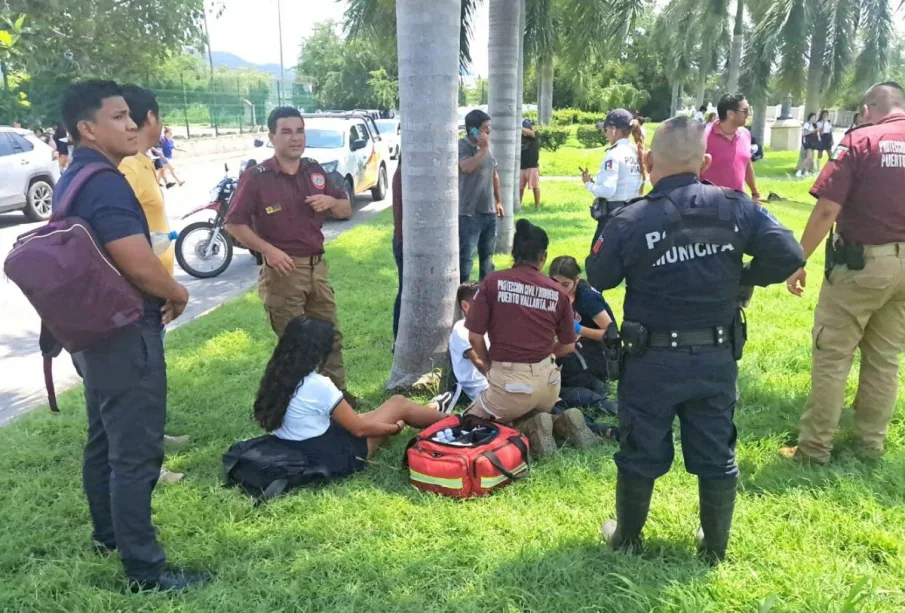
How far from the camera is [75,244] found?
2.56 meters

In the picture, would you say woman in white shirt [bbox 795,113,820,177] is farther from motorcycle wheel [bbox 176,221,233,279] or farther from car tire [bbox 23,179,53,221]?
car tire [bbox 23,179,53,221]

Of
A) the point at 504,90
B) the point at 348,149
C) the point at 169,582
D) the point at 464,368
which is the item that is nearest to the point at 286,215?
the point at 464,368

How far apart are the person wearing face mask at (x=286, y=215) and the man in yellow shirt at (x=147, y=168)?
1.65ft

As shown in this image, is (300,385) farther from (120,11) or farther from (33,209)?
(120,11)

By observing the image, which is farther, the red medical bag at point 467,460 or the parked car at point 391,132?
the parked car at point 391,132

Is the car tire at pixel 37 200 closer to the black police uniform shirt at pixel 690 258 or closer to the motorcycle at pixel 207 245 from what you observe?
the motorcycle at pixel 207 245

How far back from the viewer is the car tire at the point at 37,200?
13.1 meters

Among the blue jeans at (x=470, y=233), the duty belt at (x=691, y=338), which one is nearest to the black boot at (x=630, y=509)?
the duty belt at (x=691, y=338)

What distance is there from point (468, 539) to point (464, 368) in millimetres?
1678

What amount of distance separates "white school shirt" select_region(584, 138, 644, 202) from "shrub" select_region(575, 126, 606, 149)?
26.6 m

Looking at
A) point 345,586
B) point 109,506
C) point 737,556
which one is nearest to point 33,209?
point 109,506

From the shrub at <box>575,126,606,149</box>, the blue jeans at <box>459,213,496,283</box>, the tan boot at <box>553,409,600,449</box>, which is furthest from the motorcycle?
the shrub at <box>575,126,606,149</box>

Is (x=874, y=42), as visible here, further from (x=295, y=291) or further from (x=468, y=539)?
(x=468, y=539)

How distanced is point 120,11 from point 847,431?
25.2 meters
